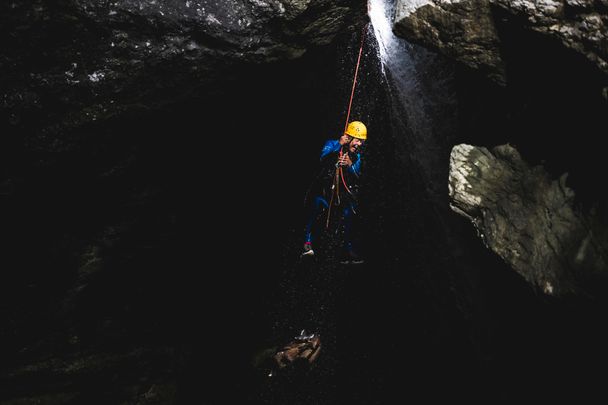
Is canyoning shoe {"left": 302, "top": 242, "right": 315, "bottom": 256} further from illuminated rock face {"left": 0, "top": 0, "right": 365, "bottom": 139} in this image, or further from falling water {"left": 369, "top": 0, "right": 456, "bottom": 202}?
illuminated rock face {"left": 0, "top": 0, "right": 365, "bottom": 139}

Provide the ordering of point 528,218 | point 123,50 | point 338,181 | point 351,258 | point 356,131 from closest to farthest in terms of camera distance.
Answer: point 123,50 → point 528,218 → point 356,131 → point 338,181 → point 351,258

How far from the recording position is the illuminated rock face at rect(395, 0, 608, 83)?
2.41 metres

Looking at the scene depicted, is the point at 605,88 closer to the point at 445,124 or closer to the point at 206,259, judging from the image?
the point at 445,124

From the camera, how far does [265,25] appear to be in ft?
9.70

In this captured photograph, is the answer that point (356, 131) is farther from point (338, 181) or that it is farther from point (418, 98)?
point (418, 98)

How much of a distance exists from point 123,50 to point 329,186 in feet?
13.4

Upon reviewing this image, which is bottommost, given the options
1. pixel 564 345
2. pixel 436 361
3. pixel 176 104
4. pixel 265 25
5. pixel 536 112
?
pixel 436 361

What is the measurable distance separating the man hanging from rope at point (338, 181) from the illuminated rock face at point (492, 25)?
7.81 feet

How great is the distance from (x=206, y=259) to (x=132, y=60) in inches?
106

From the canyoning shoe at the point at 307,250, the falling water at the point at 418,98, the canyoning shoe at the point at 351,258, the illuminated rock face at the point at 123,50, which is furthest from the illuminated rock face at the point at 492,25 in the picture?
the canyoning shoe at the point at 351,258

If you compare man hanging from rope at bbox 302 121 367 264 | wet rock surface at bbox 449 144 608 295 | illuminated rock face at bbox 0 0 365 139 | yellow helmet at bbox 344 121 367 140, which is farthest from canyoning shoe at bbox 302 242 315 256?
illuminated rock face at bbox 0 0 365 139

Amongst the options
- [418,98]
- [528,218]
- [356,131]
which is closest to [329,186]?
[356,131]

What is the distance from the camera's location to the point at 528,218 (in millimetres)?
3166

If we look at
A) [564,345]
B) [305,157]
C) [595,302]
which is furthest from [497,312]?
[305,157]
